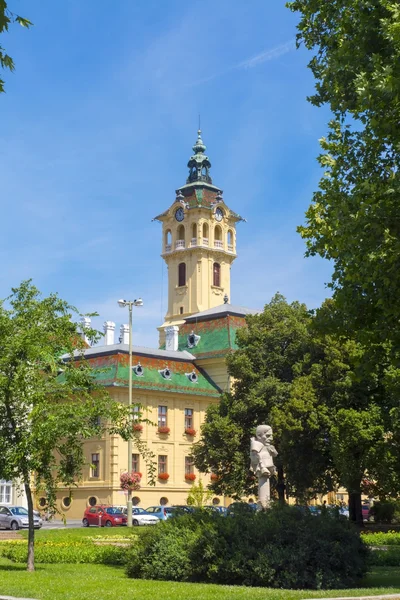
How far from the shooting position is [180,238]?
323ft

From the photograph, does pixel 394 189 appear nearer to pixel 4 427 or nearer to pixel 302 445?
pixel 4 427

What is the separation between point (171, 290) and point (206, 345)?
28113 millimetres

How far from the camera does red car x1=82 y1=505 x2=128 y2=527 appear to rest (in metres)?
47.1

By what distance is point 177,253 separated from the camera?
97.6 m

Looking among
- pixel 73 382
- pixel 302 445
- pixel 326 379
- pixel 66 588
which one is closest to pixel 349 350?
pixel 326 379

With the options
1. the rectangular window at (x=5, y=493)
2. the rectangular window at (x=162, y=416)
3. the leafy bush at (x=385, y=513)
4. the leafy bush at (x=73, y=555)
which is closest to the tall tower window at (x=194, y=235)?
the rectangular window at (x=162, y=416)

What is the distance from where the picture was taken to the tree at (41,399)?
61.8 feet

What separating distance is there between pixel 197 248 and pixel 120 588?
8067 centimetres

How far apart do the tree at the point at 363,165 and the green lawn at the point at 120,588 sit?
15.4ft

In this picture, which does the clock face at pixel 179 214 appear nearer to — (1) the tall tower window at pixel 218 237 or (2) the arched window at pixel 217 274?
(1) the tall tower window at pixel 218 237

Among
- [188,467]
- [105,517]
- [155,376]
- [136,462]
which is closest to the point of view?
[105,517]

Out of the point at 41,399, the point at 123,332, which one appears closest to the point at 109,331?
the point at 123,332

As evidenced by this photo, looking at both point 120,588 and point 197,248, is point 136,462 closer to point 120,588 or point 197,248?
point 197,248

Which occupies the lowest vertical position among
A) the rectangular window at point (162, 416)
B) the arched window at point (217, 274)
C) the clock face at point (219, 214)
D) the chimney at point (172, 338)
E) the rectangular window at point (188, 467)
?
the rectangular window at point (188, 467)
